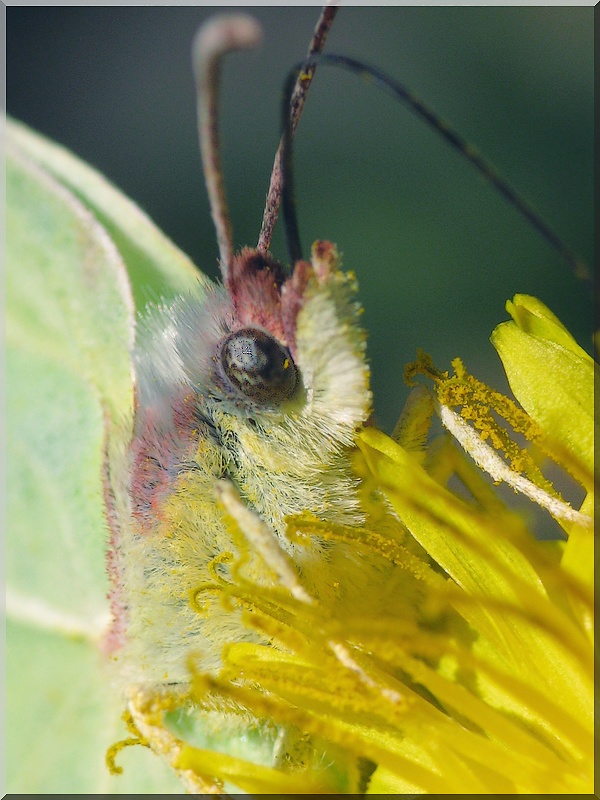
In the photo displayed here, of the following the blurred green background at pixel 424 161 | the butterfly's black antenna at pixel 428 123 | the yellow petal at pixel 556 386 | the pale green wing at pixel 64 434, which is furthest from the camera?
the blurred green background at pixel 424 161

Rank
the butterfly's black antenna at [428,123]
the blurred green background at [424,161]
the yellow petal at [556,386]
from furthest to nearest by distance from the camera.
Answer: the blurred green background at [424,161] < the yellow petal at [556,386] < the butterfly's black antenna at [428,123]

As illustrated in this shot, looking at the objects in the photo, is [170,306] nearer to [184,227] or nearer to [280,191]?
[280,191]

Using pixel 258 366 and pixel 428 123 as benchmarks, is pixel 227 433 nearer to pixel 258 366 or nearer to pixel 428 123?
pixel 258 366

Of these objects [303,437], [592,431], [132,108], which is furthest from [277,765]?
[132,108]

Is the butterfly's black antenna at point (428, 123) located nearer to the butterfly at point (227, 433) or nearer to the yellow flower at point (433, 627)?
the butterfly at point (227, 433)

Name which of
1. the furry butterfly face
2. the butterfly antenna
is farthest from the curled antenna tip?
the furry butterfly face

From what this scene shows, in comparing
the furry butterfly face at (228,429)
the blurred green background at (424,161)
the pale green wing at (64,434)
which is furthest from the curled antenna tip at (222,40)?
the blurred green background at (424,161)

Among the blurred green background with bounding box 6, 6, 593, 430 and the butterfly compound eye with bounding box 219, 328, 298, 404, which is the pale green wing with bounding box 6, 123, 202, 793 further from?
the blurred green background with bounding box 6, 6, 593, 430

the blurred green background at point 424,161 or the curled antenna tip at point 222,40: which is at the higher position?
the blurred green background at point 424,161
